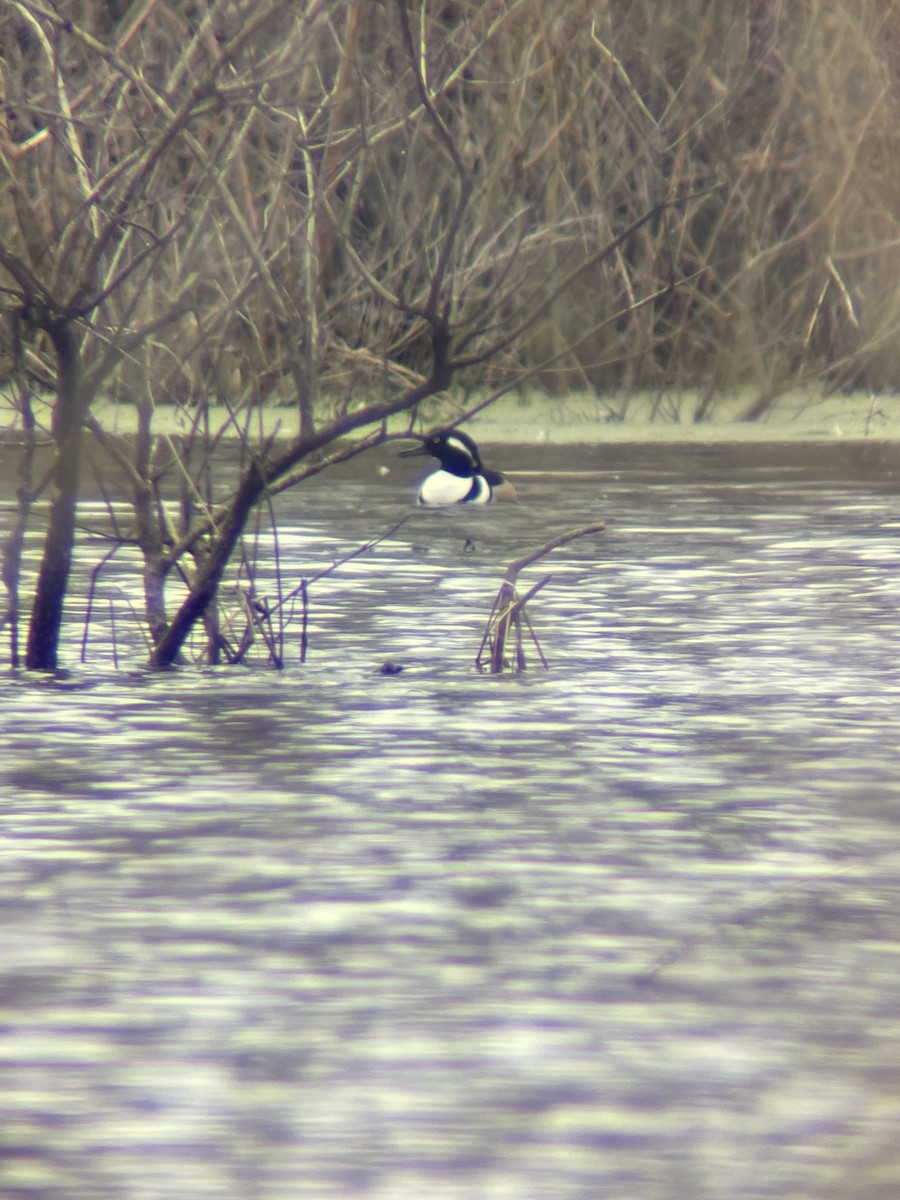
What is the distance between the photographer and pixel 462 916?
22.5 ft

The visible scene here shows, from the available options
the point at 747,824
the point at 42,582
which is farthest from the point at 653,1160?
the point at 42,582

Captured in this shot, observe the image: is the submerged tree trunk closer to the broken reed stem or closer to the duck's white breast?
the broken reed stem

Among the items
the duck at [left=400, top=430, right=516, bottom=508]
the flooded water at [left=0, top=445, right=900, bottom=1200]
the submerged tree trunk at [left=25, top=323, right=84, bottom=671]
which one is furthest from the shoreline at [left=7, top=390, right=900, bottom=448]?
the submerged tree trunk at [left=25, top=323, right=84, bottom=671]

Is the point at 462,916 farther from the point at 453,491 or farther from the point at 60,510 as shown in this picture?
the point at 453,491

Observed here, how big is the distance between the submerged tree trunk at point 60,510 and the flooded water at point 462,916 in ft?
0.86

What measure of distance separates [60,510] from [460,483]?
29.5 ft

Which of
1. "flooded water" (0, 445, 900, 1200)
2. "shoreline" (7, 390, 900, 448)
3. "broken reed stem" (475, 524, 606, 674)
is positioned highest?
"shoreline" (7, 390, 900, 448)

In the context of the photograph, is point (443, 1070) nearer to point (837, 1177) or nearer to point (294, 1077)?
point (294, 1077)

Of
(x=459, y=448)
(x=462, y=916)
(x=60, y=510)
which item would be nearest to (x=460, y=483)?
(x=459, y=448)

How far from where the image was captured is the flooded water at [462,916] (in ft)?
16.5

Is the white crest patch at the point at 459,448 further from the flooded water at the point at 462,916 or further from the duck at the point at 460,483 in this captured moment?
the flooded water at the point at 462,916

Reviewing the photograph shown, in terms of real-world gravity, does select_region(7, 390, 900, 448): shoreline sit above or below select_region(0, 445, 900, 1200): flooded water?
above

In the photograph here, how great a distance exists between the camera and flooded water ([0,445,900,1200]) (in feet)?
16.5

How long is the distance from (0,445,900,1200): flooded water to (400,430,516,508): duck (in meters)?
6.24
